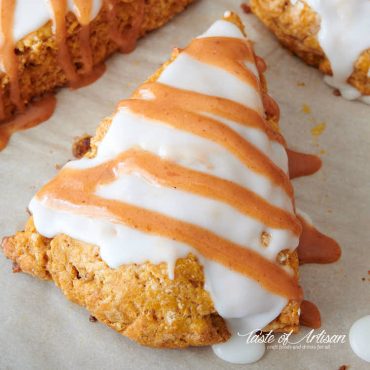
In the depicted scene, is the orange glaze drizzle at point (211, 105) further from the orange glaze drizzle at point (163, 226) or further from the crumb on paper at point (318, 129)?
the crumb on paper at point (318, 129)

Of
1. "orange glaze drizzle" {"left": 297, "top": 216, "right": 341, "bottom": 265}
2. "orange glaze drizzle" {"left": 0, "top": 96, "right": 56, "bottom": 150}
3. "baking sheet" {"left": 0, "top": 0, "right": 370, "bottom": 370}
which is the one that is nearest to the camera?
"baking sheet" {"left": 0, "top": 0, "right": 370, "bottom": 370}

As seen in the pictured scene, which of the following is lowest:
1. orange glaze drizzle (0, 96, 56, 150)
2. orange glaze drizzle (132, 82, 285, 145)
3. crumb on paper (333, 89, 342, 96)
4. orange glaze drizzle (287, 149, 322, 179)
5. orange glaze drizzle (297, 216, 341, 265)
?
orange glaze drizzle (297, 216, 341, 265)

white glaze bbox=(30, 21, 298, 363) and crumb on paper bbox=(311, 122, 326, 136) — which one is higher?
white glaze bbox=(30, 21, 298, 363)

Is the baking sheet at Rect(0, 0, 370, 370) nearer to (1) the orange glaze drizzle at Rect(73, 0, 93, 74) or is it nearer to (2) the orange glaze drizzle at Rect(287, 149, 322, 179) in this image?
(2) the orange glaze drizzle at Rect(287, 149, 322, 179)

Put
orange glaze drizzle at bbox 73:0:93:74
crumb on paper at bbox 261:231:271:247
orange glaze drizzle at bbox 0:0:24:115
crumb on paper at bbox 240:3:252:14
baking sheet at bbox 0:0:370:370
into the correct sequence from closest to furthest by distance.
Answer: crumb on paper at bbox 261:231:271:247
baking sheet at bbox 0:0:370:370
orange glaze drizzle at bbox 0:0:24:115
orange glaze drizzle at bbox 73:0:93:74
crumb on paper at bbox 240:3:252:14

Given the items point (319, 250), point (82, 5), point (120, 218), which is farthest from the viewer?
point (82, 5)

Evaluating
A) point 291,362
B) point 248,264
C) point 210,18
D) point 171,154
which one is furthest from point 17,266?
point 210,18

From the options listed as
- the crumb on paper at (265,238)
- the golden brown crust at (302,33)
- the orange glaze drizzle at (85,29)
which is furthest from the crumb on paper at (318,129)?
the orange glaze drizzle at (85,29)

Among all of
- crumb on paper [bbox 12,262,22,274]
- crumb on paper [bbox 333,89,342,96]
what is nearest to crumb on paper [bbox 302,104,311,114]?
crumb on paper [bbox 333,89,342,96]

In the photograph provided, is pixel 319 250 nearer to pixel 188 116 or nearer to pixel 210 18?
pixel 188 116
